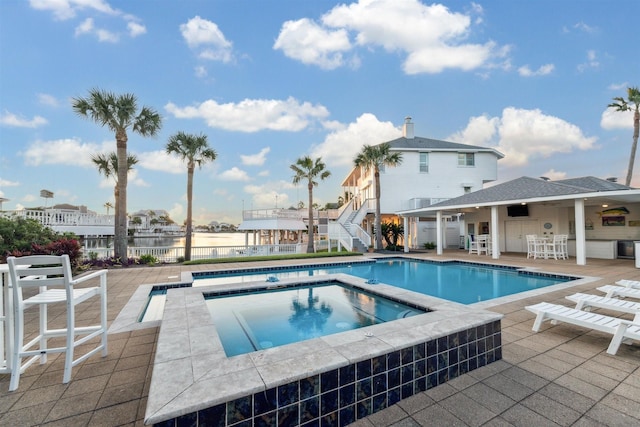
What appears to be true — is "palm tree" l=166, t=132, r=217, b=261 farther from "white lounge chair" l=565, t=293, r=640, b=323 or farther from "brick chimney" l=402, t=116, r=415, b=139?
"brick chimney" l=402, t=116, r=415, b=139

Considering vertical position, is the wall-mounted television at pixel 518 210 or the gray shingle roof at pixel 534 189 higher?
the gray shingle roof at pixel 534 189

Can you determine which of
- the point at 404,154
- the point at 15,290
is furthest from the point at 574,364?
the point at 404,154

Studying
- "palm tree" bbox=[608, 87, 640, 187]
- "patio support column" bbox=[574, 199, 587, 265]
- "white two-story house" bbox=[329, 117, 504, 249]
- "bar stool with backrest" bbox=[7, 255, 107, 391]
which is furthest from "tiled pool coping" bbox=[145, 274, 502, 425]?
"palm tree" bbox=[608, 87, 640, 187]

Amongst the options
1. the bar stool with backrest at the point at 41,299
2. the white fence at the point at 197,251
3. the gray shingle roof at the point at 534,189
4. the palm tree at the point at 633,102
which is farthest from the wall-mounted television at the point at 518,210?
the bar stool with backrest at the point at 41,299

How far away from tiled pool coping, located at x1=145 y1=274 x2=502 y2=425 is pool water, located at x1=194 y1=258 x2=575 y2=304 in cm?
343

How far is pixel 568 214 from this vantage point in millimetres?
14430

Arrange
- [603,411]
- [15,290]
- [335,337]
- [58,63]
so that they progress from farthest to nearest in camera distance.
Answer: [58,63] → [335,337] → [15,290] → [603,411]

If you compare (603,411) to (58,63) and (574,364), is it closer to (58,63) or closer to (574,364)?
(574,364)

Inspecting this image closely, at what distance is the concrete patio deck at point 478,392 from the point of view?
2.17 metres

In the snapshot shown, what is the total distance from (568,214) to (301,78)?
1620 cm

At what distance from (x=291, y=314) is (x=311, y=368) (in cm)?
360

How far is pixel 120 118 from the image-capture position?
1170cm

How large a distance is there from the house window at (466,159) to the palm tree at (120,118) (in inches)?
828

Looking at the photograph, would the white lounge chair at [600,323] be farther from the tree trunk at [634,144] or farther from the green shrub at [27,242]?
the tree trunk at [634,144]
